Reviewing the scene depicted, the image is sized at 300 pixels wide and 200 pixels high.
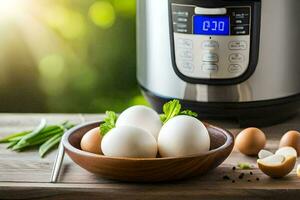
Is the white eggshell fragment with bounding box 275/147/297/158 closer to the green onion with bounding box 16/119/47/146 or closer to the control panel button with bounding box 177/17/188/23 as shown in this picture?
the control panel button with bounding box 177/17/188/23

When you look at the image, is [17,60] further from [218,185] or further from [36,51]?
[218,185]

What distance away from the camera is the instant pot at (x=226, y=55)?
1.49 meters

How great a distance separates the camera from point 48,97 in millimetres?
1887

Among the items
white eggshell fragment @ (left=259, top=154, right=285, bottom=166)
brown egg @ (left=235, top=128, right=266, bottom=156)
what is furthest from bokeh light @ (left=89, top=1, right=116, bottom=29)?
white eggshell fragment @ (left=259, top=154, right=285, bottom=166)

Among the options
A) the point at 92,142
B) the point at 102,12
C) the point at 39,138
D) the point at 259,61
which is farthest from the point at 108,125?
the point at 102,12

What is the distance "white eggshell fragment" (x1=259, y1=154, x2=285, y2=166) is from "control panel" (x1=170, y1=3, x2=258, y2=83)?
245 mm

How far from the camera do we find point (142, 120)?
4.31 ft

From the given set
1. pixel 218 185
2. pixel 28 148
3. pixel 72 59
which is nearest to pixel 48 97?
pixel 72 59

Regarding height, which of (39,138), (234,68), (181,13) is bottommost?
(39,138)

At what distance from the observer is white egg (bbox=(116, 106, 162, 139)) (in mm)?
1308

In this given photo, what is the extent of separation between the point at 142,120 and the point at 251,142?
0.71 ft

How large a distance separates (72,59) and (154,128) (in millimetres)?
600

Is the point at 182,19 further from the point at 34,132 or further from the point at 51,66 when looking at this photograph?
the point at 51,66

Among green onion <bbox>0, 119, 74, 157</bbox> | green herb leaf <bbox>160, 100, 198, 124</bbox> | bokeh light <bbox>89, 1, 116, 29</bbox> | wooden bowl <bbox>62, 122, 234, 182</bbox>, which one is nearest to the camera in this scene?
wooden bowl <bbox>62, 122, 234, 182</bbox>
